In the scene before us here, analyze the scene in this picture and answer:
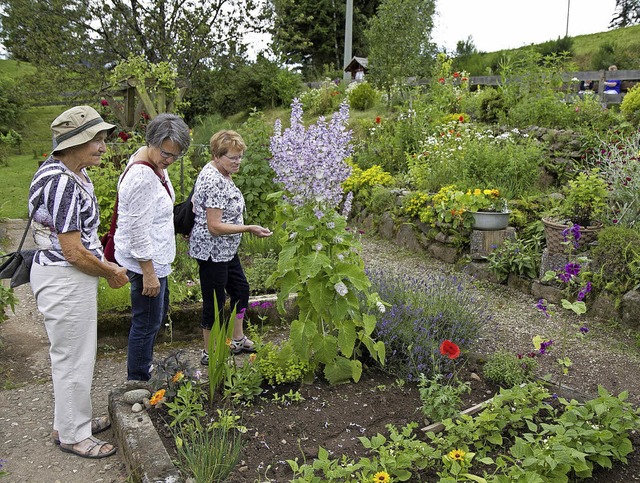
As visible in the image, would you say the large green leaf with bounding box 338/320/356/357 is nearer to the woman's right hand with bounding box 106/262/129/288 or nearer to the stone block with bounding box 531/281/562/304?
the woman's right hand with bounding box 106/262/129/288

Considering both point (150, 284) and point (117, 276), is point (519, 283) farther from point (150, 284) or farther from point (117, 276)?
point (117, 276)

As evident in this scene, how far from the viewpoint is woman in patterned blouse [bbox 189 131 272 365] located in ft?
11.8

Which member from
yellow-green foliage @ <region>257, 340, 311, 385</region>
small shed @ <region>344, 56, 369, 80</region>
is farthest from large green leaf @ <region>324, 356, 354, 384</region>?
small shed @ <region>344, 56, 369, 80</region>

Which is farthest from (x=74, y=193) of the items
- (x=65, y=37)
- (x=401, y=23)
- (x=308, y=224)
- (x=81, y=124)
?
(x=401, y=23)

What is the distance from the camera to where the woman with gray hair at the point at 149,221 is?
311cm

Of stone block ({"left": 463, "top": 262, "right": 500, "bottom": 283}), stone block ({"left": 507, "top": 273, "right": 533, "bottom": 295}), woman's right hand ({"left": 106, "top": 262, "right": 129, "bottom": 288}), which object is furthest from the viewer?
stone block ({"left": 463, "top": 262, "right": 500, "bottom": 283})

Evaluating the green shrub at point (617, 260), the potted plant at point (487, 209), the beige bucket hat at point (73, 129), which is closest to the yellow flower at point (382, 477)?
the beige bucket hat at point (73, 129)

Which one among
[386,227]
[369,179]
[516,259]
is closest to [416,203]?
[386,227]

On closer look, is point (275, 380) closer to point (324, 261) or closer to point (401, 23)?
point (324, 261)

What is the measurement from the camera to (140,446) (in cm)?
275

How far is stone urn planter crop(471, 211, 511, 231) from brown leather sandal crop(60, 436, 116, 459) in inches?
180

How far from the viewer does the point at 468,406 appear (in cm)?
318

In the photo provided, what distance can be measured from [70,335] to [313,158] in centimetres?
158

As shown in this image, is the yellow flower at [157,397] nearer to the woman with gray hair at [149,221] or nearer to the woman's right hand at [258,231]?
the woman with gray hair at [149,221]
